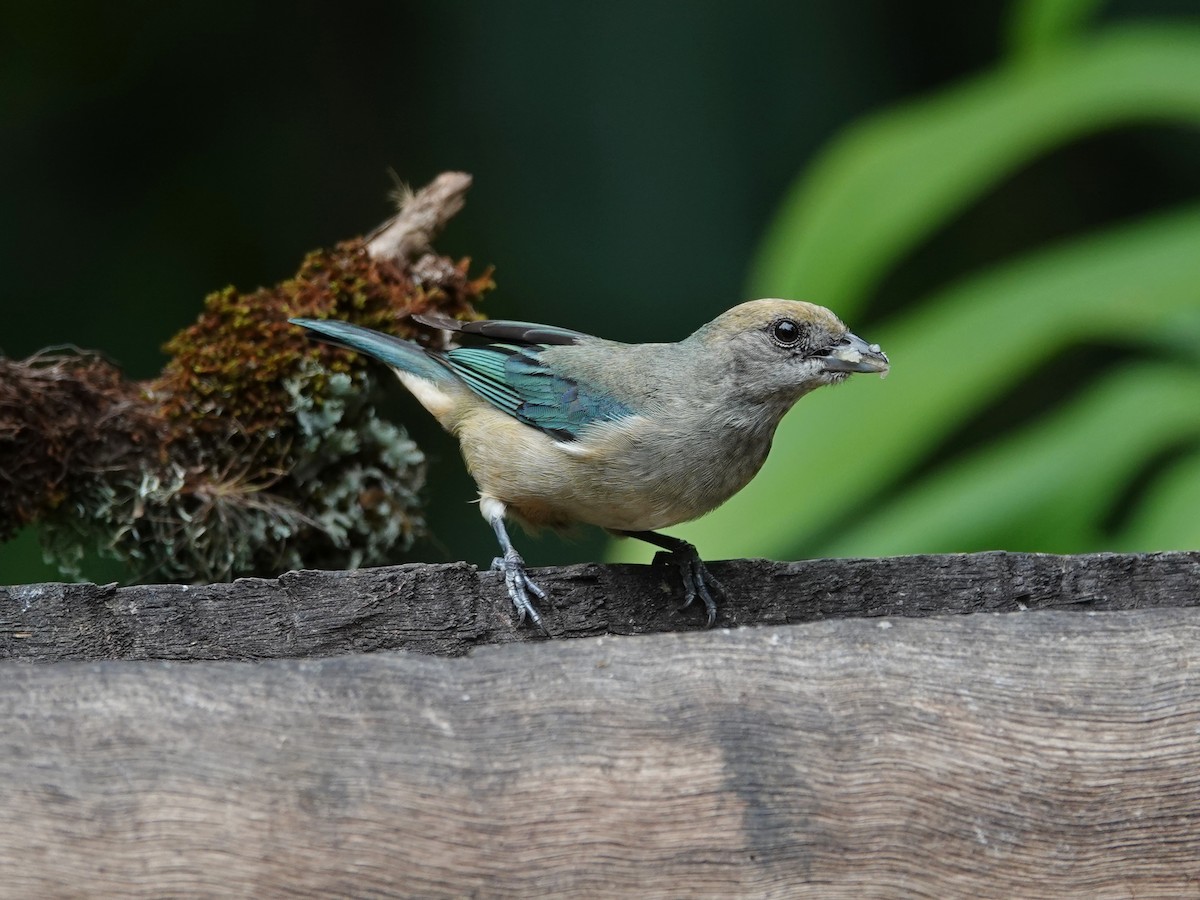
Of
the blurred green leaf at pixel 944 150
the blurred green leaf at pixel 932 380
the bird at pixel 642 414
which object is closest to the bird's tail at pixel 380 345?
the bird at pixel 642 414

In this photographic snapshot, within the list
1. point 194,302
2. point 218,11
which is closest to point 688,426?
point 194,302

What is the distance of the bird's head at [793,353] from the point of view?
291 cm

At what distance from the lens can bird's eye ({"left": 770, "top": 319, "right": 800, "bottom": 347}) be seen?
115 inches

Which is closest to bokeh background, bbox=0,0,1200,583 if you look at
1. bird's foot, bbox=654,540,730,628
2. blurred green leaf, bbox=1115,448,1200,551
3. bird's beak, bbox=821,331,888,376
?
blurred green leaf, bbox=1115,448,1200,551

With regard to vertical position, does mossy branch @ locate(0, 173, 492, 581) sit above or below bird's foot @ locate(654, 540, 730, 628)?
above

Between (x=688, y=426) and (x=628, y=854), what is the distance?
1.29m

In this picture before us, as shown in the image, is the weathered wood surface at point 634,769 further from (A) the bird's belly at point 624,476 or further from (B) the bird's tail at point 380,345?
(B) the bird's tail at point 380,345

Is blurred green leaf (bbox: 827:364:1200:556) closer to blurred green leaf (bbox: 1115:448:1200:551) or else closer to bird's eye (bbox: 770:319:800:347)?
blurred green leaf (bbox: 1115:448:1200:551)

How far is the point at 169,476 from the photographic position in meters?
3.09

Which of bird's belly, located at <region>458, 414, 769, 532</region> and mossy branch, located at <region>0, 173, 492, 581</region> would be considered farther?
mossy branch, located at <region>0, 173, 492, 581</region>

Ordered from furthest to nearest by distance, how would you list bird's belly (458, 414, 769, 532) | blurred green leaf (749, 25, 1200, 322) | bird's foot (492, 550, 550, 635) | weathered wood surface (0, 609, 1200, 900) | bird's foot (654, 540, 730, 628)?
blurred green leaf (749, 25, 1200, 322) → bird's belly (458, 414, 769, 532) → bird's foot (654, 540, 730, 628) → bird's foot (492, 550, 550, 635) → weathered wood surface (0, 609, 1200, 900)

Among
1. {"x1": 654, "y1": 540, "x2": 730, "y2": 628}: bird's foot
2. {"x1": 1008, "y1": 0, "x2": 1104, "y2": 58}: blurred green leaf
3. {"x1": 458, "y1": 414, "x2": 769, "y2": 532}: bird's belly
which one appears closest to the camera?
{"x1": 654, "y1": 540, "x2": 730, "y2": 628}: bird's foot

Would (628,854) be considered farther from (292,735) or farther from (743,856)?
(292,735)

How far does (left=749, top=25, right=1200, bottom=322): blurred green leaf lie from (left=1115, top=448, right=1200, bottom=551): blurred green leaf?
991mm
